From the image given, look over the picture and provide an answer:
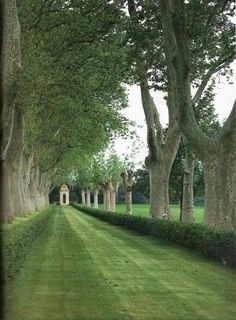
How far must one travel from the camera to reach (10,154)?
21078mm

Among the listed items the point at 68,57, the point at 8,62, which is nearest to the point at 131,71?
the point at 68,57

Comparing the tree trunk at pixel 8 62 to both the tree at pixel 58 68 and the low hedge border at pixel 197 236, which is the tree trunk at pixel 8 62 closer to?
the tree at pixel 58 68

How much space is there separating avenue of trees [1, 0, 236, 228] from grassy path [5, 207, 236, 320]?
2.99 metres

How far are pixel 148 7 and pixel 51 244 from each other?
9450mm

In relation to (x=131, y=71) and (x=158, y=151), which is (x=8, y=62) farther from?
(x=158, y=151)

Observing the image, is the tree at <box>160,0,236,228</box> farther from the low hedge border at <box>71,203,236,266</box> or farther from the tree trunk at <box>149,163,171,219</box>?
the tree trunk at <box>149,163,171,219</box>

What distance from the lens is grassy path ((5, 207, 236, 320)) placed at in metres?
8.70

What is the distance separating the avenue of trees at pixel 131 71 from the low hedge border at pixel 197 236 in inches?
30.3

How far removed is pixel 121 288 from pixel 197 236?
691 centimetres

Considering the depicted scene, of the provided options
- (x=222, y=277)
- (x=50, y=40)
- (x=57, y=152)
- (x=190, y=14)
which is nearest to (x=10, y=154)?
(x=50, y=40)

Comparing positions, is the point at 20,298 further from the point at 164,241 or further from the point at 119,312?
the point at 164,241

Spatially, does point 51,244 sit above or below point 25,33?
below

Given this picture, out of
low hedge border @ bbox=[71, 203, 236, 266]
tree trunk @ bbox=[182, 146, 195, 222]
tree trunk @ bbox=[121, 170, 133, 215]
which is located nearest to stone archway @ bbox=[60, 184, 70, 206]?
tree trunk @ bbox=[121, 170, 133, 215]

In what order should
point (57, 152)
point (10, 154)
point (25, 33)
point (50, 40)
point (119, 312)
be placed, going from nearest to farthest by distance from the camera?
point (119, 312) → point (25, 33) → point (10, 154) → point (50, 40) → point (57, 152)
